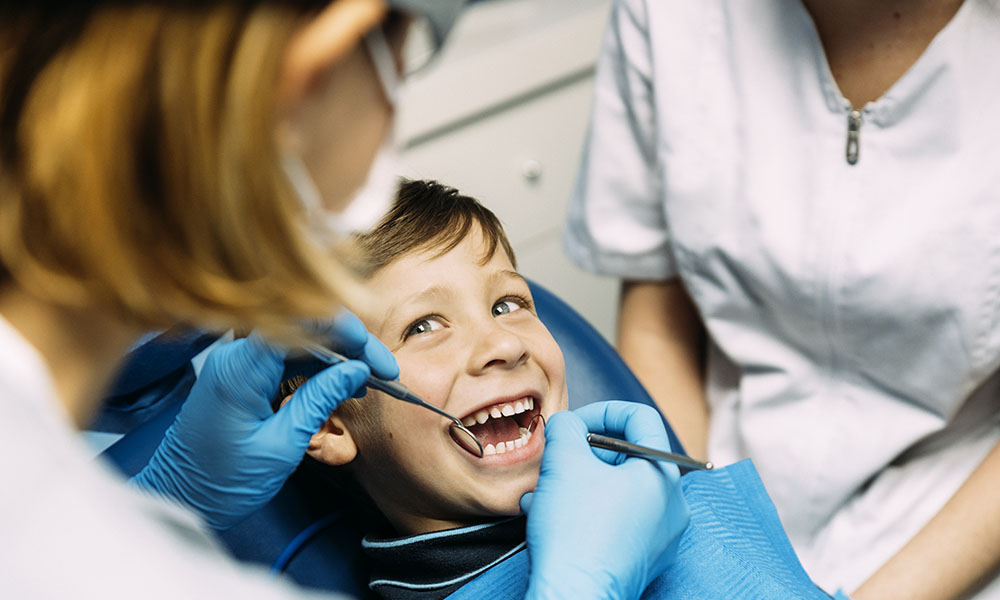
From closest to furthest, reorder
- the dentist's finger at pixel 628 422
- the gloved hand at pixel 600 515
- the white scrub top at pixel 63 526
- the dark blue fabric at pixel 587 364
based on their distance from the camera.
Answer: the white scrub top at pixel 63 526
the gloved hand at pixel 600 515
the dentist's finger at pixel 628 422
the dark blue fabric at pixel 587 364

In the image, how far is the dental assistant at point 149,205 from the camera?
57cm

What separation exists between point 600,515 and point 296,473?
1.59ft

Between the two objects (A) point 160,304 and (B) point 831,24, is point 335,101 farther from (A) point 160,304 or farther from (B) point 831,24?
(B) point 831,24

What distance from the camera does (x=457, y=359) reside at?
3.68ft

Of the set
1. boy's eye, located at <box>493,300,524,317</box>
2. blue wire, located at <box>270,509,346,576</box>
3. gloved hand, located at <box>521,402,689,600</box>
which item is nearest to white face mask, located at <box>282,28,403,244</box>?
gloved hand, located at <box>521,402,689,600</box>

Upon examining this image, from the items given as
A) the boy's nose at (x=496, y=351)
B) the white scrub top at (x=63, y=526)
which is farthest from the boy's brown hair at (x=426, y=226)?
the white scrub top at (x=63, y=526)

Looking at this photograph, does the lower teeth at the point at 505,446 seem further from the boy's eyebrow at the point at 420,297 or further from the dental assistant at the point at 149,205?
the dental assistant at the point at 149,205

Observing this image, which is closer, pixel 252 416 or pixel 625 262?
pixel 252 416

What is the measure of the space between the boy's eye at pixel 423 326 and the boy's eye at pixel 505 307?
0.08 metres

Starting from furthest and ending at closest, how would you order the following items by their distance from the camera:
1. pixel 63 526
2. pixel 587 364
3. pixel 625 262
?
1. pixel 625 262
2. pixel 587 364
3. pixel 63 526

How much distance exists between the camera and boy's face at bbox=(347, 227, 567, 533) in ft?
3.60

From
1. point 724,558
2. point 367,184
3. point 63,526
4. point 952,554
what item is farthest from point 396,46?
point 952,554

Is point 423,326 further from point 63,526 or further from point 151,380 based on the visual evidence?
point 63,526

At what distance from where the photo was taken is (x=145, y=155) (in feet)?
1.98
